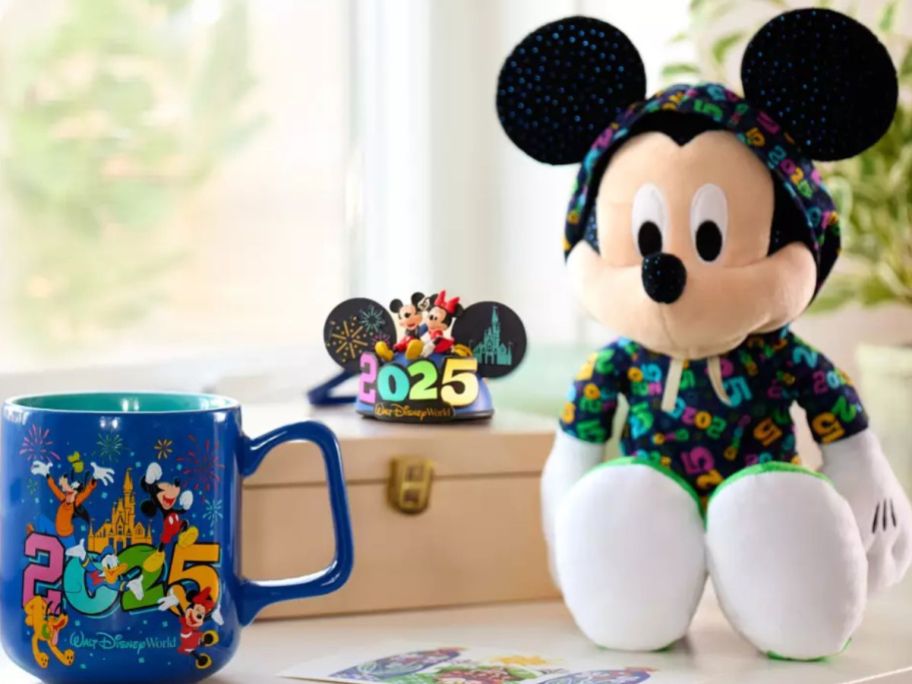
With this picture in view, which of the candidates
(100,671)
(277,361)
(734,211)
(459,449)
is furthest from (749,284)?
(277,361)

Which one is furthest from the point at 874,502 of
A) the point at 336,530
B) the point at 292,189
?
the point at 292,189

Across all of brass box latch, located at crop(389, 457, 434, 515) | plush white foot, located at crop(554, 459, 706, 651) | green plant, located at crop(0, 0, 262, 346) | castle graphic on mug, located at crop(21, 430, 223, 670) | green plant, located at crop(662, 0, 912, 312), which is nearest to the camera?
castle graphic on mug, located at crop(21, 430, 223, 670)

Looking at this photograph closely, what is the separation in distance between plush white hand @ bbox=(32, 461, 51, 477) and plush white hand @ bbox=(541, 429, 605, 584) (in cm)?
31

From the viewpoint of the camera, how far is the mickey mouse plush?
0.76m

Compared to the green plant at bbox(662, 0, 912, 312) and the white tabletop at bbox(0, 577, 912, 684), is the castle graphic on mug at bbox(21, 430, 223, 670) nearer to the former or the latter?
the white tabletop at bbox(0, 577, 912, 684)

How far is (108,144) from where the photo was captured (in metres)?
1.10

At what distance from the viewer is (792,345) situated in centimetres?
84

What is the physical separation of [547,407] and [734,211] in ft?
1.57

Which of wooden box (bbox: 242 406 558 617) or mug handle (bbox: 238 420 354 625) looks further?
wooden box (bbox: 242 406 558 617)

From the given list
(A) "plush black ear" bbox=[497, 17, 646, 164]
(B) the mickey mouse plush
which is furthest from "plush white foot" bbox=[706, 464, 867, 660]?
(A) "plush black ear" bbox=[497, 17, 646, 164]

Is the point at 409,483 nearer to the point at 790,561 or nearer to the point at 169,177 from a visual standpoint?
the point at 790,561

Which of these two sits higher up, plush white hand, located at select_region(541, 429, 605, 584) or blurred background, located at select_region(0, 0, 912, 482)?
blurred background, located at select_region(0, 0, 912, 482)

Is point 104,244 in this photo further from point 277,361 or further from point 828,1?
point 828,1

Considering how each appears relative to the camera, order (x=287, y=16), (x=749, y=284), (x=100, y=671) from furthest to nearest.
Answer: (x=287, y=16), (x=749, y=284), (x=100, y=671)
